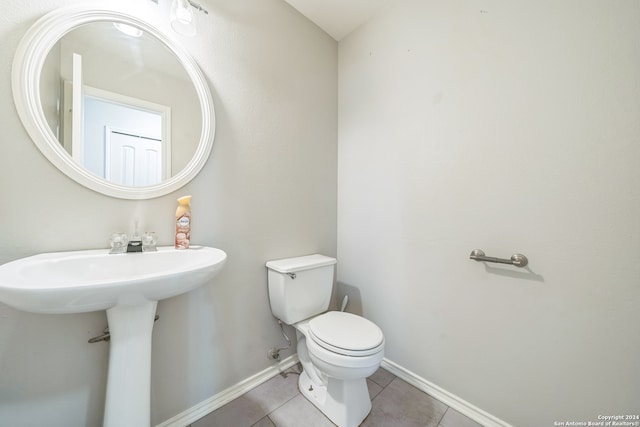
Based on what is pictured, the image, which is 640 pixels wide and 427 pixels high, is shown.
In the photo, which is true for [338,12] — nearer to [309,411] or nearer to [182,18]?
[182,18]

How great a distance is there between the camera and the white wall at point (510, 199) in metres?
0.81

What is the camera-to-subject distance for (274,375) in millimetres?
1377

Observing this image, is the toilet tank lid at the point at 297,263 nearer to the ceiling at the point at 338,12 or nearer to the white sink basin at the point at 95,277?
the white sink basin at the point at 95,277

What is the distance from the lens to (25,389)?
2.47ft

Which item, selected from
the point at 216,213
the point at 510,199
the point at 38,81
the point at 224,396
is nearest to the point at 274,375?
the point at 224,396

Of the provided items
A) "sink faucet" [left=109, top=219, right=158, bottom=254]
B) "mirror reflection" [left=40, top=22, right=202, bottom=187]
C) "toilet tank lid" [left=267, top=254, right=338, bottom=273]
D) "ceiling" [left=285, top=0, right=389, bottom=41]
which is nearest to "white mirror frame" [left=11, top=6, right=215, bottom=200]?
"mirror reflection" [left=40, top=22, right=202, bottom=187]

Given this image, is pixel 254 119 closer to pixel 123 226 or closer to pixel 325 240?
pixel 123 226

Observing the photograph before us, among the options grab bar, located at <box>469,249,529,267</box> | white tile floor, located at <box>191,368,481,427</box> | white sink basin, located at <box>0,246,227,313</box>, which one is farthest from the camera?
white tile floor, located at <box>191,368,481,427</box>

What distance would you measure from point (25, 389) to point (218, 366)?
66 centimetres

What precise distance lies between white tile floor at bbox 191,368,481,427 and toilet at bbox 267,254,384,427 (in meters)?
0.06

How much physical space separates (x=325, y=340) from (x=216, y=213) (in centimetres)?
82

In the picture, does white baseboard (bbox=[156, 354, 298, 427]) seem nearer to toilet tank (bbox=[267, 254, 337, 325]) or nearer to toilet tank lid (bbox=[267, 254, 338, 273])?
toilet tank (bbox=[267, 254, 337, 325])

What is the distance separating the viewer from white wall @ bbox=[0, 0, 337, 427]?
2.45 ft

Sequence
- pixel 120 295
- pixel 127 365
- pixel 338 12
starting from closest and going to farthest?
pixel 120 295
pixel 127 365
pixel 338 12
